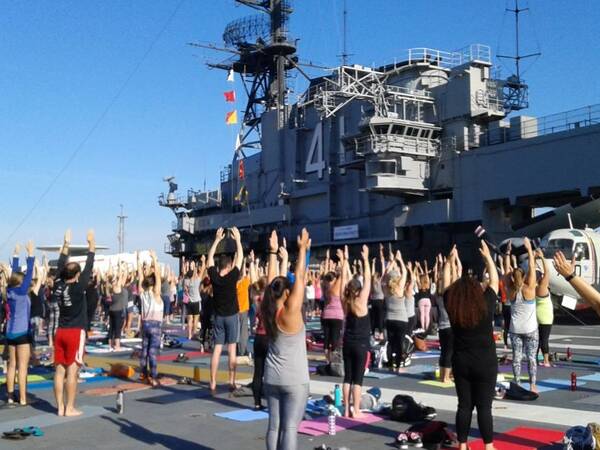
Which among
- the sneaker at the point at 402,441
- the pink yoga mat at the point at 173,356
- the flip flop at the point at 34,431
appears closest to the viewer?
the sneaker at the point at 402,441

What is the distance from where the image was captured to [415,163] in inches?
1687

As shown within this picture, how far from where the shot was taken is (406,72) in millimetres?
46562

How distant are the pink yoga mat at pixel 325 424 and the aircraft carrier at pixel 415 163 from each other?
23509 mm

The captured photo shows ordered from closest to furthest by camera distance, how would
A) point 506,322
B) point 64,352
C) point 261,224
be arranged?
1. point 64,352
2. point 506,322
3. point 261,224

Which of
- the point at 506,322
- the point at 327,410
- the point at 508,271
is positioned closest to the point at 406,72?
the point at 506,322

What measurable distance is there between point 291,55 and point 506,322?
1964 inches

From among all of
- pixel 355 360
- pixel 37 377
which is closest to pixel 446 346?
pixel 355 360

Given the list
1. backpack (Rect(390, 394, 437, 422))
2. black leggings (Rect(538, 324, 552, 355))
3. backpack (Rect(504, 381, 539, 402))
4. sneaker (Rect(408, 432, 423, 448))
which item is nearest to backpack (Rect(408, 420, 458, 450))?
sneaker (Rect(408, 432, 423, 448))

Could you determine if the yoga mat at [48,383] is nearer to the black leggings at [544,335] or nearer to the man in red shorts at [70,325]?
the man in red shorts at [70,325]

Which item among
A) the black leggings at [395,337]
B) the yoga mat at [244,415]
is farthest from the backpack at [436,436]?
the black leggings at [395,337]

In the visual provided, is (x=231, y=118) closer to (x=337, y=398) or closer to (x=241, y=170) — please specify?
(x=241, y=170)

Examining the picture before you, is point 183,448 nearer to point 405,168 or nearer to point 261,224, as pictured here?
point 405,168

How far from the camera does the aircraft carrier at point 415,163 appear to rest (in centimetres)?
3650

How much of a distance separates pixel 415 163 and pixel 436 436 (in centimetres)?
3750
